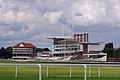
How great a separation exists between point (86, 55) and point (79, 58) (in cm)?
413

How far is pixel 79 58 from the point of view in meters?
198

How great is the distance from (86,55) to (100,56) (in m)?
7.41

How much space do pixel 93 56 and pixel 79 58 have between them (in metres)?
7.52

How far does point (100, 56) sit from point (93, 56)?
402cm

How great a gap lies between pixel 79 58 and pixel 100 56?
1101 cm

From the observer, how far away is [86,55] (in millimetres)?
197250

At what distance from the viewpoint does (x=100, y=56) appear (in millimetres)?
197875

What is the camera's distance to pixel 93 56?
645ft
